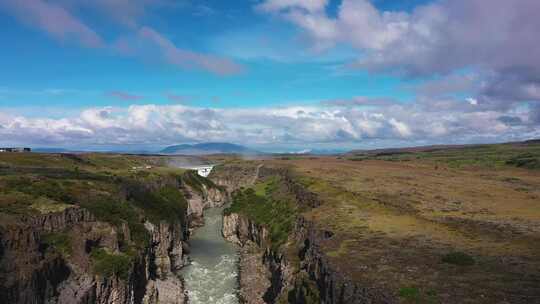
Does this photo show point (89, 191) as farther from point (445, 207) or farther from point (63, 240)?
point (445, 207)

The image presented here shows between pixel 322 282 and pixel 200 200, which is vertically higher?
pixel 322 282

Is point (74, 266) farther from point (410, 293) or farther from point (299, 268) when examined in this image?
point (410, 293)

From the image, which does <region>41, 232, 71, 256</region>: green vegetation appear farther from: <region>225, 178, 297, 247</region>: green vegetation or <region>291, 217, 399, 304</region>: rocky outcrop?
<region>225, 178, 297, 247</region>: green vegetation

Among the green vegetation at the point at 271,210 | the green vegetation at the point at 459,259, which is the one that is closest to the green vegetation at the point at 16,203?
the green vegetation at the point at 271,210

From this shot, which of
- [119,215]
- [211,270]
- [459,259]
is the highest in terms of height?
[459,259]

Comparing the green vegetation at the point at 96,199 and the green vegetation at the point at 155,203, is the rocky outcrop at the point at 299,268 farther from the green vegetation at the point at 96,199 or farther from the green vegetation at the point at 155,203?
the green vegetation at the point at 96,199


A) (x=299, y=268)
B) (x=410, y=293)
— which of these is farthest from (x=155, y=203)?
(x=410, y=293)

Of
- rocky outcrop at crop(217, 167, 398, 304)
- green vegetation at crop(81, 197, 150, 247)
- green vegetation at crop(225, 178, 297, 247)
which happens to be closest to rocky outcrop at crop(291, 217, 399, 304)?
rocky outcrop at crop(217, 167, 398, 304)

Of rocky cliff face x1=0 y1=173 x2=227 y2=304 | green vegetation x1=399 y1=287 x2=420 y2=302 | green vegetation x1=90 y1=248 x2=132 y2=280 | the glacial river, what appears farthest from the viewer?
the glacial river
